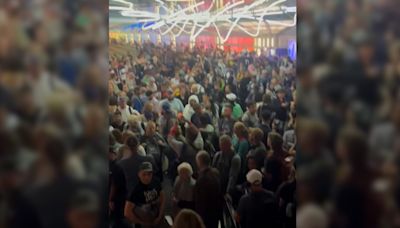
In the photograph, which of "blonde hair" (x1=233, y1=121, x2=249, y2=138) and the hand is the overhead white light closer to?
"blonde hair" (x1=233, y1=121, x2=249, y2=138)

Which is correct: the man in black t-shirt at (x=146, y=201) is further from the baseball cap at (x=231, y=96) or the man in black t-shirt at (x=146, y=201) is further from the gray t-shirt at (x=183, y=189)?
the baseball cap at (x=231, y=96)

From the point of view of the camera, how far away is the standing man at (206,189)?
3.13 m

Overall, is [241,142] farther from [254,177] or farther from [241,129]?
[254,177]

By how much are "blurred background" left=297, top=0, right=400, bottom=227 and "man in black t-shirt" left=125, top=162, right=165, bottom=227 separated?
882mm

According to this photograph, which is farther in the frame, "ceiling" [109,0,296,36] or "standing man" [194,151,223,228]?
"standing man" [194,151,223,228]

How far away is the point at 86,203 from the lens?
Answer: 2975 mm

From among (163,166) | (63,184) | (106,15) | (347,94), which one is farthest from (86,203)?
(347,94)

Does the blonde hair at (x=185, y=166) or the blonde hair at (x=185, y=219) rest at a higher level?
the blonde hair at (x=185, y=166)

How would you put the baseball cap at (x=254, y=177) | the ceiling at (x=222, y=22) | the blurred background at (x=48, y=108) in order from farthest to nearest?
1. the baseball cap at (x=254, y=177)
2. the ceiling at (x=222, y=22)
3. the blurred background at (x=48, y=108)

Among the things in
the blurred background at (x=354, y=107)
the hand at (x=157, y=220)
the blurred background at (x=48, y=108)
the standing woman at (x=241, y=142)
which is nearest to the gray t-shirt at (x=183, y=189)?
the hand at (x=157, y=220)

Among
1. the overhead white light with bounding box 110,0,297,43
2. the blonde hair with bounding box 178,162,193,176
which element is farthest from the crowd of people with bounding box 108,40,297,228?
the overhead white light with bounding box 110,0,297,43

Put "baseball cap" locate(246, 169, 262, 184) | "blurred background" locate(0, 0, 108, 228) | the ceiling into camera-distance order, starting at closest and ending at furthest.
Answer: "blurred background" locate(0, 0, 108, 228) → the ceiling → "baseball cap" locate(246, 169, 262, 184)

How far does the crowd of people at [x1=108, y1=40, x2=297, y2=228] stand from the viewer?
306 cm

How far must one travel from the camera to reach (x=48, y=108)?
2889 mm
